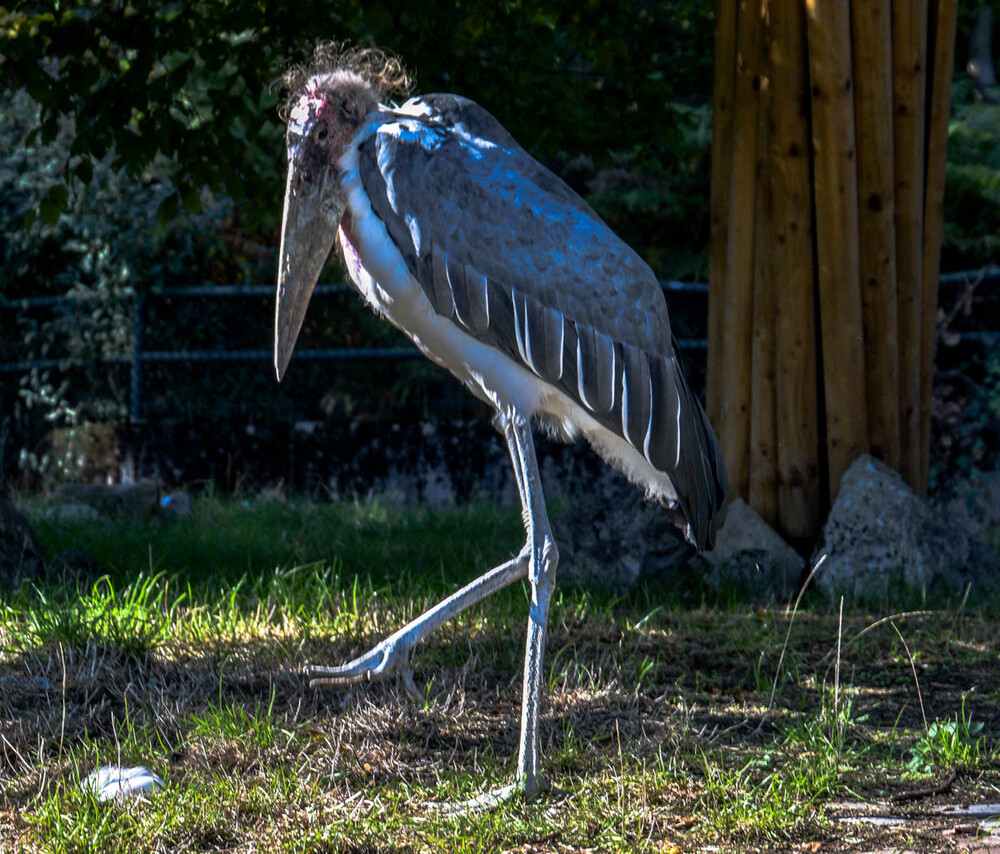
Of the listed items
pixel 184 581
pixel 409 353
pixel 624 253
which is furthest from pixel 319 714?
pixel 409 353

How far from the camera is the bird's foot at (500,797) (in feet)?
9.23

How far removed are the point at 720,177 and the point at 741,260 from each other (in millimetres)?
418

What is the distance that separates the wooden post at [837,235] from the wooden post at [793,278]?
0.20 ft

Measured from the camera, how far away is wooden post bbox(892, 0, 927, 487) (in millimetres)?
5230

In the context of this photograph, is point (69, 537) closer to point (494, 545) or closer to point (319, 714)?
point (494, 545)

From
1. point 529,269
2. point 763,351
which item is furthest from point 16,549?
point 763,351

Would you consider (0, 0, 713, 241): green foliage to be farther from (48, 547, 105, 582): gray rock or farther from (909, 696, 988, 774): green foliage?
(909, 696, 988, 774): green foliage

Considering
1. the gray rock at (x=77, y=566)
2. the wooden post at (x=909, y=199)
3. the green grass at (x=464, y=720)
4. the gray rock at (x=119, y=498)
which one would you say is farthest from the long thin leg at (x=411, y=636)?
the gray rock at (x=119, y=498)

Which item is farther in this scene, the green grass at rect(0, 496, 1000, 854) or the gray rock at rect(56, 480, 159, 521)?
the gray rock at rect(56, 480, 159, 521)

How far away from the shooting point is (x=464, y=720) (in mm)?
3445

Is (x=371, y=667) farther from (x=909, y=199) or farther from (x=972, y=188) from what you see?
(x=972, y=188)

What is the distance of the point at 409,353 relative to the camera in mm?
8375

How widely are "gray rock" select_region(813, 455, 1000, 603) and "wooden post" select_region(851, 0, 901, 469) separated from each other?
0.27 meters

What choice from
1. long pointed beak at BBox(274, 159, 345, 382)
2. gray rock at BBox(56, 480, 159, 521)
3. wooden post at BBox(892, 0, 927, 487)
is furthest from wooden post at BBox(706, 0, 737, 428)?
gray rock at BBox(56, 480, 159, 521)
